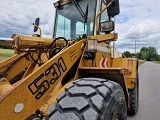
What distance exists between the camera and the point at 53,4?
16.2 ft

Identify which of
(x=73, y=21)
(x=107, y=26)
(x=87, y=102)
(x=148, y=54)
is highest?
(x=73, y=21)

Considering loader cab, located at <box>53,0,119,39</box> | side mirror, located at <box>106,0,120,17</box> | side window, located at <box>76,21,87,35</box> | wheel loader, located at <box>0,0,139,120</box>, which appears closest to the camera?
wheel loader, located at <box>0,0,139,120</box>

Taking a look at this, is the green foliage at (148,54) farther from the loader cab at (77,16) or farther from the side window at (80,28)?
the side window at (80,28)

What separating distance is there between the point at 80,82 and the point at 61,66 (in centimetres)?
31

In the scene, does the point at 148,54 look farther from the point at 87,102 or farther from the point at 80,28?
the point at 87,102

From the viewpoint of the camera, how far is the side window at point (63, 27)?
4524 mm

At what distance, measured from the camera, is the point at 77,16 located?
13.9 ft

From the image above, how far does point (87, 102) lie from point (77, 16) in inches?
94.5

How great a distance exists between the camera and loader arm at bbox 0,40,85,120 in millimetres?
1901

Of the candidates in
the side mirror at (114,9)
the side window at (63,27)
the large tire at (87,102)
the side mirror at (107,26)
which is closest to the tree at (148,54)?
the side window at (63,27)

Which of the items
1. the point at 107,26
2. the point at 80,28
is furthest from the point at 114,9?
the point at 80,28

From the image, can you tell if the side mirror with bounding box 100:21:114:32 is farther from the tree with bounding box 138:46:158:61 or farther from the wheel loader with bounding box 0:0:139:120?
the tree with bounding box 138:46:158:61

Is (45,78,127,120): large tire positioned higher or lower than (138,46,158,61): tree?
higher

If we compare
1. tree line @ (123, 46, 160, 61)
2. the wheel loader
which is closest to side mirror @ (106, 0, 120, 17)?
the wheel loader
